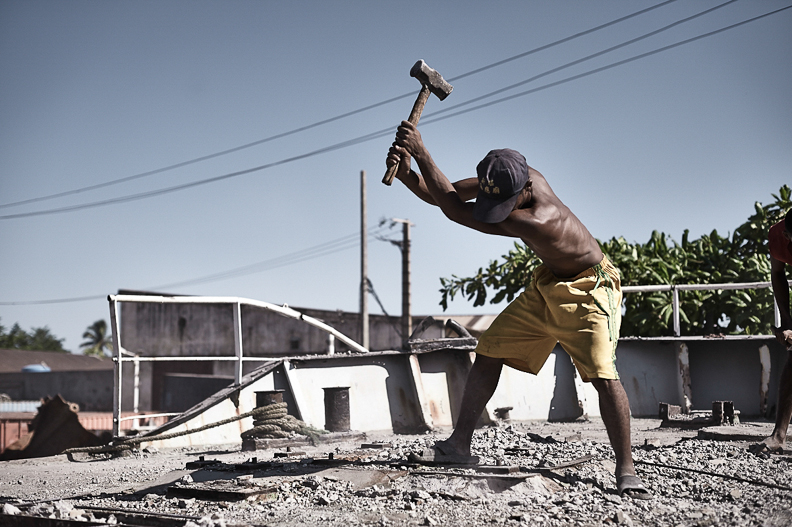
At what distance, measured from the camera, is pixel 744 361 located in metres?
8.09

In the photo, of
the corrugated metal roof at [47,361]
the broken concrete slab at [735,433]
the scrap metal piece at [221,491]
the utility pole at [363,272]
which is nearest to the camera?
the scrap metal piece at [221,491]

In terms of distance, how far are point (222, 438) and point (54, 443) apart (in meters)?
4.46

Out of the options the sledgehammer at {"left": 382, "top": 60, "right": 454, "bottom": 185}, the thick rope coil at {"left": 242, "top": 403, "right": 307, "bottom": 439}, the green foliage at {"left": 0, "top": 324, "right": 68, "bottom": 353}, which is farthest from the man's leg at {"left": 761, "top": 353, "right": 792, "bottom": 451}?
the green foliage at {"left": 0, "top": 324, "right": 68, "bottom": 353}

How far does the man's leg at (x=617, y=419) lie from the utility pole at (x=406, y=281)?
2120 cm

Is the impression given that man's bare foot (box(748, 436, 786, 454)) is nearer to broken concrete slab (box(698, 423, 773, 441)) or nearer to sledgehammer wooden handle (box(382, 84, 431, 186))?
broken concrete slab (box(698, 423, 773, 441))

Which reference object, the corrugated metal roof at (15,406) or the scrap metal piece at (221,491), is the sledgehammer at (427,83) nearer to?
the scrap metal piece at (221,491)

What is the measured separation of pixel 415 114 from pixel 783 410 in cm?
310

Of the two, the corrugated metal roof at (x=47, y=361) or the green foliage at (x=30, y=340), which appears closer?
the corrugated metal roof at (x=47, y=361)

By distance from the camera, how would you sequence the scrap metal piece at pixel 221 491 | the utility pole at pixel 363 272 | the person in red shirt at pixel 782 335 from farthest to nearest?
the utility pole at pixel 363 272 < the person in red shirt at pixel 782 335 < the scrap metal piece at pixel 221 491

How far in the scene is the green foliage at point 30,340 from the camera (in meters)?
69.4

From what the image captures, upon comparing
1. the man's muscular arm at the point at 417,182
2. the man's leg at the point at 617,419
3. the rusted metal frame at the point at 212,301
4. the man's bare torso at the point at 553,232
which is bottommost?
the man's leg at the point at 617,419

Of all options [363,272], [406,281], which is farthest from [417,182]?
[406,281]

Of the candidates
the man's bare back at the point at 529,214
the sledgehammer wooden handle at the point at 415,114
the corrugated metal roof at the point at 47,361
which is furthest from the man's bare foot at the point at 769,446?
the corrugated metal roof at the point at 47,361

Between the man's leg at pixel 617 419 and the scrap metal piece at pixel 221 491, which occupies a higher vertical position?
the man's leg at pixel 617 419
